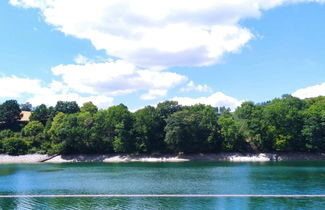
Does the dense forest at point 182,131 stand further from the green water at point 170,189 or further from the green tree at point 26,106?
the green tree at point 26,106

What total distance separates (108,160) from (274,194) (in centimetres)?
5424

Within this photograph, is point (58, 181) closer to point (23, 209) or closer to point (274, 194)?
point (23, 209)

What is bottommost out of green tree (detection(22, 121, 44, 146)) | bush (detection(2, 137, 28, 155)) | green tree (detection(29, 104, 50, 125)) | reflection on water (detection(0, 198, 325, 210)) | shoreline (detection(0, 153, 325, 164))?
reflection on water (detection(0, 198, 325, 210))

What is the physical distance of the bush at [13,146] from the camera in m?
81.4

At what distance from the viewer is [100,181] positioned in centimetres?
4188

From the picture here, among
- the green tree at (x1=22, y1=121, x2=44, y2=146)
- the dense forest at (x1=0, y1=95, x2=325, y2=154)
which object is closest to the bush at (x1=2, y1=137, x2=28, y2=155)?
the dense forest at (x1=0, y1=95, x2=325, y2=154)

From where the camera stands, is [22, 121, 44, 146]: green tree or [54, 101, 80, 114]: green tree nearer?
[22, 121, 44, 146]: green tree

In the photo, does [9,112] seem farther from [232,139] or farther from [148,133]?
[232,139]

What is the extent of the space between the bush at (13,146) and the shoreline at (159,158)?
4.69ft

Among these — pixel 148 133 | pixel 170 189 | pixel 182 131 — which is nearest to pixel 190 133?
pixel 182 131

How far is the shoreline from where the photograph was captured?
223 ft

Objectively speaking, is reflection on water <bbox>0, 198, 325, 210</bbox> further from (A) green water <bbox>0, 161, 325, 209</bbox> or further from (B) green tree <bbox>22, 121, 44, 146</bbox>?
(B) green tree <bbox>22, 121, 44, 146</bbox>

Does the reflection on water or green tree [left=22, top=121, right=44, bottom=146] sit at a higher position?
green tree [left=22, top=121, right=44, bottom=146]

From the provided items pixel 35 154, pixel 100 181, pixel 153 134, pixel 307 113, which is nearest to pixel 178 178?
pixel 100 181
